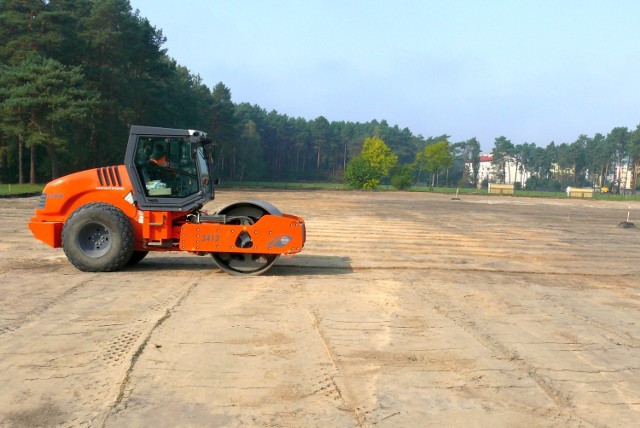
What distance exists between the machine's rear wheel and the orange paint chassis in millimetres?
17

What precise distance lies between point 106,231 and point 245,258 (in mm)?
2331

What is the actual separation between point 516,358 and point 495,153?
509 feet

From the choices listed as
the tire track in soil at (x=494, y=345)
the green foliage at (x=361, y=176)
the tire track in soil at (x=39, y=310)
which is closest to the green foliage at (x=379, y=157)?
the green foliage at (x=361, y=176)

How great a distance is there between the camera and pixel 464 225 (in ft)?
69.3

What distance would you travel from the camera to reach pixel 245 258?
30.7 feet

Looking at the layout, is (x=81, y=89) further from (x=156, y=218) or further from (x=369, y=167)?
(x=369, y=167)

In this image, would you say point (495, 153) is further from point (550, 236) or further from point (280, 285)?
point (280, 285)

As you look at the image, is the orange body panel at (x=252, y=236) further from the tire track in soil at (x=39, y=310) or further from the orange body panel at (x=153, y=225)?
the tire track in soil at (x=39, y=310)

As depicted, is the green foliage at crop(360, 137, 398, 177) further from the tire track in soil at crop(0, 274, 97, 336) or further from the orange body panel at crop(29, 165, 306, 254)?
the tire track in soil at crop(0, 274, 97, 336)

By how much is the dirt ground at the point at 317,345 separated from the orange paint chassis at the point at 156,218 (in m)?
0.46

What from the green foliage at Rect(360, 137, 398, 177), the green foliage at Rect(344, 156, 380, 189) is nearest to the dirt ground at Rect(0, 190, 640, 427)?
the green foliage at Rect(344, 156, 380, 189)

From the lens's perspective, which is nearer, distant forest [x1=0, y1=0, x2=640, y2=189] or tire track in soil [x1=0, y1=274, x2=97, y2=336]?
tire track in soil [x1=0, y1=274, x2=97, y2=336]

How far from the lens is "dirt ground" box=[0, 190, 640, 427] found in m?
4.03

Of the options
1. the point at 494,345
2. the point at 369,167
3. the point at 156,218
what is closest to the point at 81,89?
the point at 156,218
